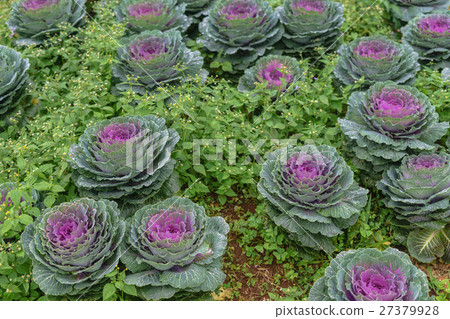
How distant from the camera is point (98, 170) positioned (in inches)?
114

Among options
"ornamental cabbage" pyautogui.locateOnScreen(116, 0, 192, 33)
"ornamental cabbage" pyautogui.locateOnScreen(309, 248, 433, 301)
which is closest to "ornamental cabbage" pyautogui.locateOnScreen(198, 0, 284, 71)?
"ornamental cabbage" pyautogui.locateOnScreen(116, 0, 192, 33)

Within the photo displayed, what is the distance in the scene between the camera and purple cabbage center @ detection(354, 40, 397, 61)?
374 centimetres

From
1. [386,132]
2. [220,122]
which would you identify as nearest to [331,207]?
[386,132]

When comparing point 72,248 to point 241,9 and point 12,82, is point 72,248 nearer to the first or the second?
point 12,82

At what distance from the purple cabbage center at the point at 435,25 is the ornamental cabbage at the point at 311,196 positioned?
196cm

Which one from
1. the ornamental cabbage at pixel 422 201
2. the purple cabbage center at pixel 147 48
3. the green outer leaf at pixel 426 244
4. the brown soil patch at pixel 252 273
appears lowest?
the brown soil patch at pixel 252 273

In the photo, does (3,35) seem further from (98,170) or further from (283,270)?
(283,270)

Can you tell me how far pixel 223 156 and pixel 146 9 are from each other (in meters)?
1.96

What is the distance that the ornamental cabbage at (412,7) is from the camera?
15.2ft

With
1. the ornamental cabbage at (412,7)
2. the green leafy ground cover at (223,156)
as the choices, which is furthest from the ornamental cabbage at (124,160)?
the ornamental cabbage at (412,7)

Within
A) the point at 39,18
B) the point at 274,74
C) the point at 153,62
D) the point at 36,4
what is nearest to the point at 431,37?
the point at 274,74

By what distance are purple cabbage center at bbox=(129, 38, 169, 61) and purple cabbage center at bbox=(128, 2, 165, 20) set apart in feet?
1.86

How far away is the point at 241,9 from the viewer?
422 centimetres

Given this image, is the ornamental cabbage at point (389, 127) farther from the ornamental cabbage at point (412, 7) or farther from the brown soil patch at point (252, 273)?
the ornamental cabbage at point (412, 7)
